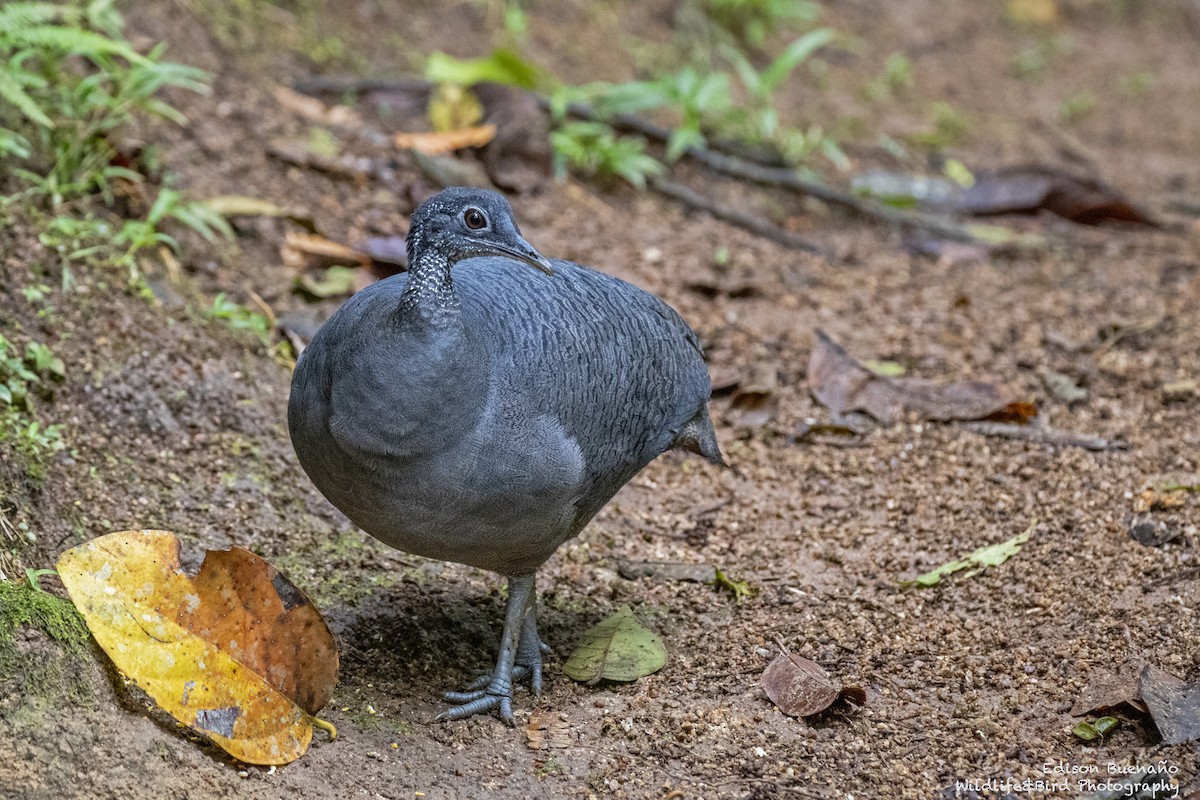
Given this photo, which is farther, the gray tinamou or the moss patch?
the gray tinamou

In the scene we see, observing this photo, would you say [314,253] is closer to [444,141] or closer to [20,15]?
[444,141]

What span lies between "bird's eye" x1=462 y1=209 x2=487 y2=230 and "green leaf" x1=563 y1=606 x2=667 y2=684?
1505mm

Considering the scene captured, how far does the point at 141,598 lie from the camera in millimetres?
3320

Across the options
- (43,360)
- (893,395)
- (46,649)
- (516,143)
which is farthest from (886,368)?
(46,649)

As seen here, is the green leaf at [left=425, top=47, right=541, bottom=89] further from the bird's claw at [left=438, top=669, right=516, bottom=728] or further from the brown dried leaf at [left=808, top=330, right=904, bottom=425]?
the bird's claw at [left=438, top=669, right=516, bottom=728]

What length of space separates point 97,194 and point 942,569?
3805 millimetres

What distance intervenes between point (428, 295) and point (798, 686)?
1.61 meters

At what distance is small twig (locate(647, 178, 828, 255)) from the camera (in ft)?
23.9

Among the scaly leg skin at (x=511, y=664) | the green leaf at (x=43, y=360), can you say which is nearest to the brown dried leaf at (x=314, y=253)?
the green leaf at (x=43, y=360)

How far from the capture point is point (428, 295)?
10.8 feet

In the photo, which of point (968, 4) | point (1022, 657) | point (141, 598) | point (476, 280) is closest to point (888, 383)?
point (1022, 657)

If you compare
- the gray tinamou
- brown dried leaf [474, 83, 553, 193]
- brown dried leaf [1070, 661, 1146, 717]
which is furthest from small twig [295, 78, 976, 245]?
brown dried leaf [1070, 661, 1146, 717]

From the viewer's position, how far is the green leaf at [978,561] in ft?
14.3

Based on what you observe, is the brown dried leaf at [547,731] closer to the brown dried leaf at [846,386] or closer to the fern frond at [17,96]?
the brown dried leaf at [846,386]
